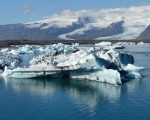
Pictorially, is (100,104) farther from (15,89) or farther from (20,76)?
(20,76)

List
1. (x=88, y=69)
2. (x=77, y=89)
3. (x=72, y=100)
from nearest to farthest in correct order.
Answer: (x=72, y=100)
(x=77, y=89)
(x=88, y=69)

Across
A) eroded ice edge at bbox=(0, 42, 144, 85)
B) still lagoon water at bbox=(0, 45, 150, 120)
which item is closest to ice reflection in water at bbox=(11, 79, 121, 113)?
still lagoon water at bbox=(0, 45, 150, 120)

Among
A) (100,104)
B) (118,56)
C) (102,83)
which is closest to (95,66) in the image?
(102,83)

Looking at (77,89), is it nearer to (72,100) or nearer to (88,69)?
(88,69)

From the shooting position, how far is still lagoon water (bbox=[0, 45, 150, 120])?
13188mm

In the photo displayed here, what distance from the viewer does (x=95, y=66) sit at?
60.9 feet

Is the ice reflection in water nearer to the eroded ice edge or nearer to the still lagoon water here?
the still lagoon water

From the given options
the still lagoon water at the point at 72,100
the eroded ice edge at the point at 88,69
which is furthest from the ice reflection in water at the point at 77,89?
the eroded ice edge at the point at 88,69

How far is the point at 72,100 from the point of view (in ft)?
50.5

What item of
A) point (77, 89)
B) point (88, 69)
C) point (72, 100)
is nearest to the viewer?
point (72, 100)

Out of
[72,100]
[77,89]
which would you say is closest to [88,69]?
[77,89]

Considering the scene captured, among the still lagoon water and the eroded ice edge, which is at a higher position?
the eroded ice edge

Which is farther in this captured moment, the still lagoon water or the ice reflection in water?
the ice reflection in water

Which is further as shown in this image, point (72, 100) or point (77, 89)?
point (77, 89)
